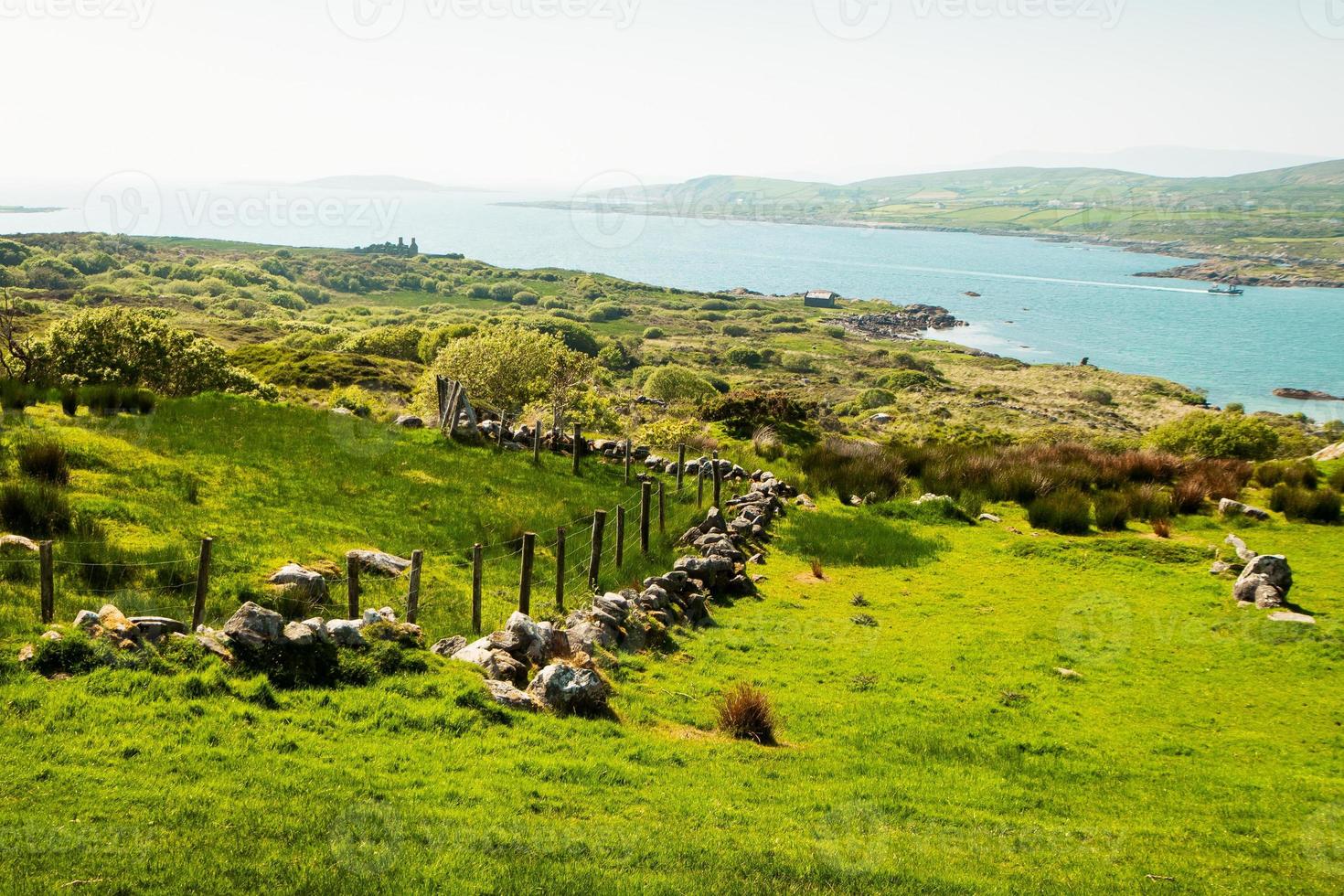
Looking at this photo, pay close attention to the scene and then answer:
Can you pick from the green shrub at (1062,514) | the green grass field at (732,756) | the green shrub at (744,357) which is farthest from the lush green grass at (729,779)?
the green shrub at (744,357)

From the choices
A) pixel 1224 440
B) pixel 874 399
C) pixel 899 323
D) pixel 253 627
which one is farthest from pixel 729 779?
pixel 899 323

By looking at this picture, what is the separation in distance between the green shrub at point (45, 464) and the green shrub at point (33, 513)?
1881 mm

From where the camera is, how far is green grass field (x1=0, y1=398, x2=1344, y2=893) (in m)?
7.00

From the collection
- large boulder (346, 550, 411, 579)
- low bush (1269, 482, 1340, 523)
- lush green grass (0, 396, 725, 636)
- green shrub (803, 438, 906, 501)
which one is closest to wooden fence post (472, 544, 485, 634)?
lush green grass (0, 396, 725, 636)

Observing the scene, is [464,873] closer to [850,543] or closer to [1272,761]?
[1272,761]

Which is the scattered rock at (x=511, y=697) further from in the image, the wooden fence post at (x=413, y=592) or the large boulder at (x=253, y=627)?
the large boulder at (x=253, y=627)

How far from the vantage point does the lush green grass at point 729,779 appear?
6.89 meters

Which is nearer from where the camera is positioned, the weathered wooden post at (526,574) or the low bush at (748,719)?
the low bush at (748,719)

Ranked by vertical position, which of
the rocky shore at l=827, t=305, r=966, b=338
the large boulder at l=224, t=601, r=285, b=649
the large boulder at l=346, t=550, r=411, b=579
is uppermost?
the rocky shore at l=827, t=305, r=966, b=338

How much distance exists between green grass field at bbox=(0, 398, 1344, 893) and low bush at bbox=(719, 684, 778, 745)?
0.28m

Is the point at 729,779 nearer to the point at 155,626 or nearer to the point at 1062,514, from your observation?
Result: the point at 155,626

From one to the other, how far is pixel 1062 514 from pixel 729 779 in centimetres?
1694

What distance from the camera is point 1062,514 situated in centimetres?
2302

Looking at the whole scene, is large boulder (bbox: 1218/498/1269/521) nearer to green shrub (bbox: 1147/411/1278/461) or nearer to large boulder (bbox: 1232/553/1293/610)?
large boulder (bbox: 1232/553/1293/610)
